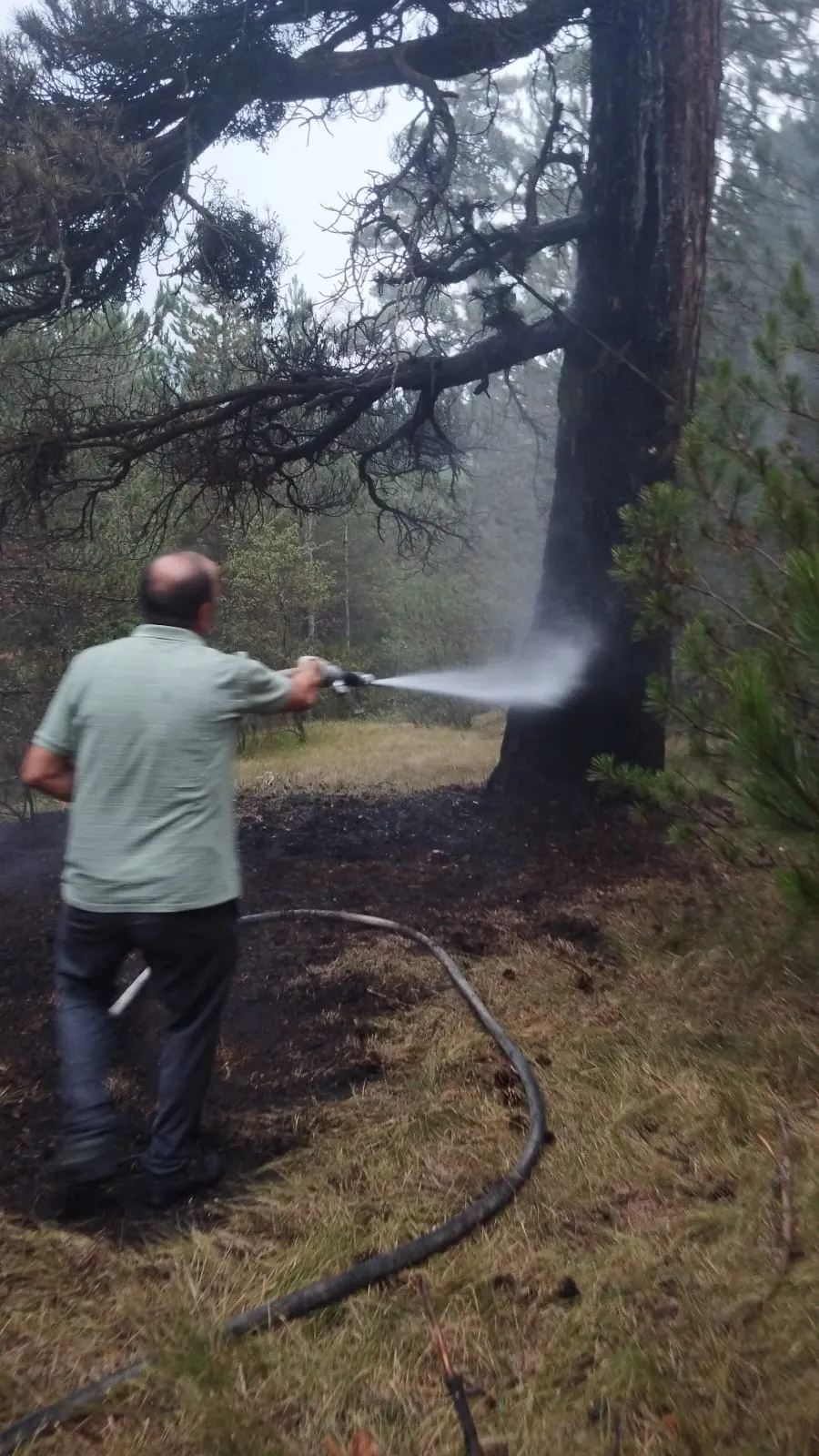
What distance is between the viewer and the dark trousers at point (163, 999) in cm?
281

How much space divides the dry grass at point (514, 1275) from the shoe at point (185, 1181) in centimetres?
14

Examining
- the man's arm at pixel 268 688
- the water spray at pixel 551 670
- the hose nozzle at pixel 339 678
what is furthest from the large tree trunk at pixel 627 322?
the man's arm at pixel 268 688

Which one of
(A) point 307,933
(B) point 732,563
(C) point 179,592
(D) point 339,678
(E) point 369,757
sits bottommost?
(E) point 369,757

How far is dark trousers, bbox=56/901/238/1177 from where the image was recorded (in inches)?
111

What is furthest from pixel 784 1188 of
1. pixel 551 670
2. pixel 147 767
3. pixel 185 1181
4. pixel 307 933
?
pixel 551 670

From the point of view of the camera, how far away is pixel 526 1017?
4.01 m

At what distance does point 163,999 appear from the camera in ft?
9.80

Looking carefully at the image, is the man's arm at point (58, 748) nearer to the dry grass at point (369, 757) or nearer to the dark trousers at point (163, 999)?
the dark trousers at point (163, 999)

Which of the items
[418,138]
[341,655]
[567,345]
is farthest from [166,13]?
[341,655]

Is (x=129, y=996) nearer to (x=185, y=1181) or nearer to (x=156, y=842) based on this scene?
(x=185, y=1181)

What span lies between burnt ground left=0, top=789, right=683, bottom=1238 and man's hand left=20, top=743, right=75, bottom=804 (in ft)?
3.47

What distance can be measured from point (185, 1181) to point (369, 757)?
24.7ft

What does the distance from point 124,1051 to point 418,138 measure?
648cm

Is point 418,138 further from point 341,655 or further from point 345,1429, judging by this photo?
point 345,1429
